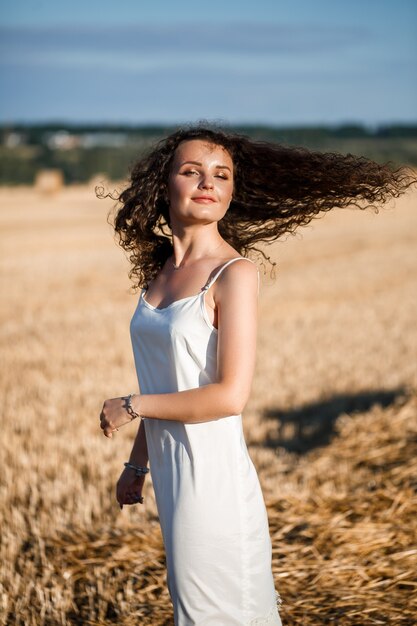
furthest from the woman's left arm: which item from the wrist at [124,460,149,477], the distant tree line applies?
the distant tree line

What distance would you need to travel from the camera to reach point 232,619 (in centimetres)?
Result: 248

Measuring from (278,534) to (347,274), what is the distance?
1226 cm

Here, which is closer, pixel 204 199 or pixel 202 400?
pixel 202 400

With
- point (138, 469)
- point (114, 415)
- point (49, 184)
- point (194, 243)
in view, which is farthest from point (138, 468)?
point (49, 184)

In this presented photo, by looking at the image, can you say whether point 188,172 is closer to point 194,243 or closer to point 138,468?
point 194,243

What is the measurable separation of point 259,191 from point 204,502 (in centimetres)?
107

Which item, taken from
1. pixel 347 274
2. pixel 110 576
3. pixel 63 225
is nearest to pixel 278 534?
pixel 110 576

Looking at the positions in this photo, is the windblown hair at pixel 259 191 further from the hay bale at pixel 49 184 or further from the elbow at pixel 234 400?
the hay bale at pixel 49 184

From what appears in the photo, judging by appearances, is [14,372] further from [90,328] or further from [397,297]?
[397,297]

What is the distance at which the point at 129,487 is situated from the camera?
291 centimetres

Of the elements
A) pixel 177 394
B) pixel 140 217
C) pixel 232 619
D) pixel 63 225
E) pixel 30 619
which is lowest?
pixel 30 619

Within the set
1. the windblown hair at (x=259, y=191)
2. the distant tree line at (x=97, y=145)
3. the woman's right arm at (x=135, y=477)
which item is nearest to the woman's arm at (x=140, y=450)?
the woman's right arm at (x=135, y=477)

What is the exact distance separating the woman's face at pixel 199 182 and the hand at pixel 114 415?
1.95ft

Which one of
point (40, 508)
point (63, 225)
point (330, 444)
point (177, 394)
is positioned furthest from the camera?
point (63, 225)
